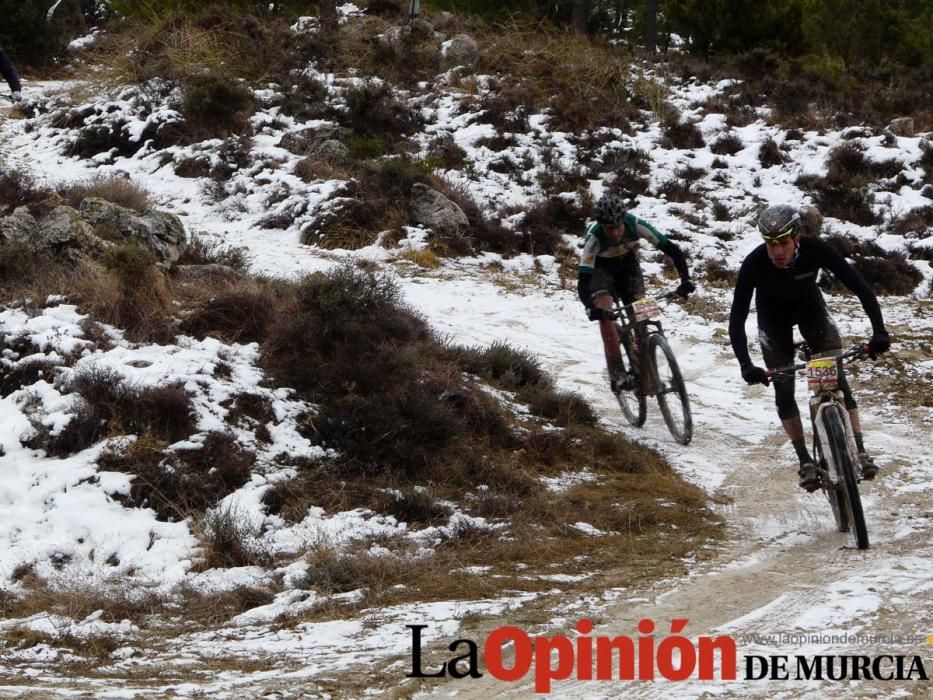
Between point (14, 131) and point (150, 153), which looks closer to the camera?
point (150, 153)

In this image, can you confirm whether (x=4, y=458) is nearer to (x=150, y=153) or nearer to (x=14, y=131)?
(x=150, y=153)

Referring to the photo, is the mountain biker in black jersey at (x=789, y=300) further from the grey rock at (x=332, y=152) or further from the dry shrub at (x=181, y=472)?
the grey rock at (x=332, y=152)

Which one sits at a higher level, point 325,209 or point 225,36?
point 225,36

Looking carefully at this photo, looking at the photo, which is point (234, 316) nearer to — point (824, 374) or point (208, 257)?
point (208, 257)

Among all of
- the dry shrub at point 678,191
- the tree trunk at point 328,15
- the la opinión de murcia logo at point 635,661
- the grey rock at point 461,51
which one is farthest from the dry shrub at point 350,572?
the tree trunk at point 328,15

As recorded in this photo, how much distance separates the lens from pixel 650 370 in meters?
8.97

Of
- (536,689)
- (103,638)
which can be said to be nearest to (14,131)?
(103,638)

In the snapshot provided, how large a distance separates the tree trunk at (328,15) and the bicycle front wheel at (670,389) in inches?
698

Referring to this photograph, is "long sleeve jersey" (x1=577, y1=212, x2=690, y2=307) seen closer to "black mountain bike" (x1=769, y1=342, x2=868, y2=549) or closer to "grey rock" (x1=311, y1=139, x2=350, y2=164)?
"black mountain bike" (x1=769, y1=342, x2=868, y2=549)

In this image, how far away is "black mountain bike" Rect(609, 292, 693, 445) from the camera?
8.72 metres

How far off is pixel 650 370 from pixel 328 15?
750 inches

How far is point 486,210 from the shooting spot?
675 inches

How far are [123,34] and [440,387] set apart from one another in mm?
20018

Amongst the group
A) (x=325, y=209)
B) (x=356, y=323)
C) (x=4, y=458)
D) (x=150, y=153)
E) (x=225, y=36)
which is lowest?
(x=4, y=458)
